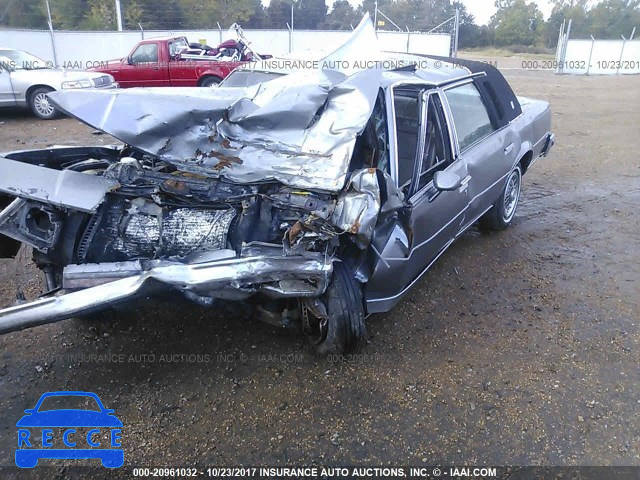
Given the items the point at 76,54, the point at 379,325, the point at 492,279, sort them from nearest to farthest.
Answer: the point at 379,325 < the point at 492,279 < the point at 76,54

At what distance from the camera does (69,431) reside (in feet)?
8.87

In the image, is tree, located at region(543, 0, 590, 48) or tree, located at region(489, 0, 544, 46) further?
tree, located at region(543, 0, 590, 48)

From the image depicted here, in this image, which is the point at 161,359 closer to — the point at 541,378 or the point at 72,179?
the point at 72,179

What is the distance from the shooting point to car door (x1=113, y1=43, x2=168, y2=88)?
38.3 feet

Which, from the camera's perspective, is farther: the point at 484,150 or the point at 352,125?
the point at 484,150

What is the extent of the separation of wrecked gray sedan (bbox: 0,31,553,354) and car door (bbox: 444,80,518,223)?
1.10ft

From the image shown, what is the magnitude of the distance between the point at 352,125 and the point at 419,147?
22.7 inches

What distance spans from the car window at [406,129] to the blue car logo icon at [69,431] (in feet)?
7.38

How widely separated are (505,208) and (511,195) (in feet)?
0.65

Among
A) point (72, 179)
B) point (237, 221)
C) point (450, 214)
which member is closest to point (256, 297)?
point (237, 221)

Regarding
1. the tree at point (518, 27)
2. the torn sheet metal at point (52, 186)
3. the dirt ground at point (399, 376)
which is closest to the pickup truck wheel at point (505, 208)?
the dirt ground at point (399, 376)

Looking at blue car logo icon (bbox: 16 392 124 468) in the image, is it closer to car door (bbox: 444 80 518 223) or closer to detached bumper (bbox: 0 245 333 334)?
detached bumper (bbox: 0 245 333 334)

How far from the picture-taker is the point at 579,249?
4785mm

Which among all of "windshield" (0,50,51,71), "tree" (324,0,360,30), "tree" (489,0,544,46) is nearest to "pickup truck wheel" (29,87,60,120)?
"windshield" (0,50,51,71)
